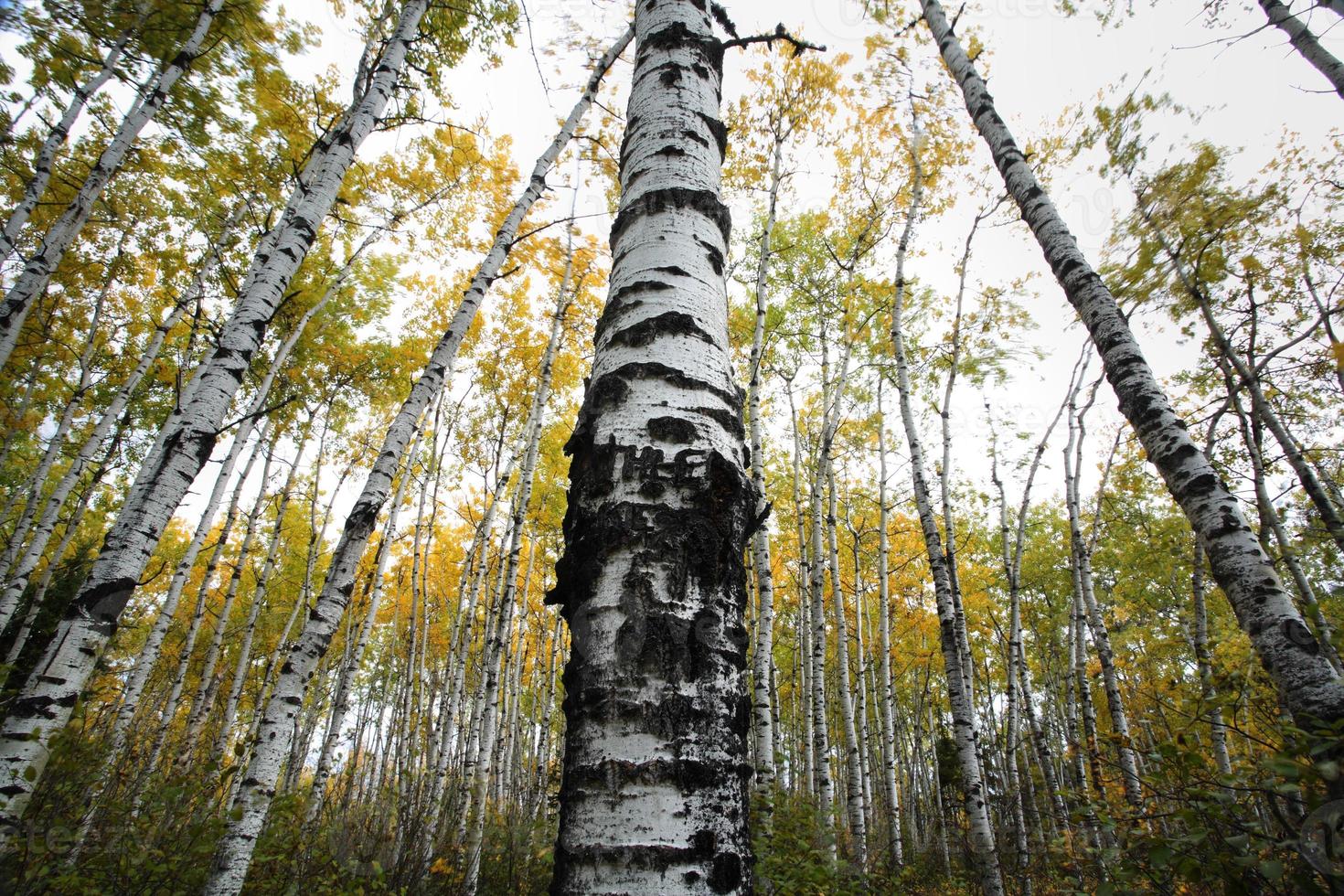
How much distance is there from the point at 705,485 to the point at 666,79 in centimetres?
152

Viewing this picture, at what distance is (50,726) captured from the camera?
248 cm

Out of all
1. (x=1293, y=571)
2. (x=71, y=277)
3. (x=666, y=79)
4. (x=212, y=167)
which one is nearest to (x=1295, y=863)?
(x=666, y=79)

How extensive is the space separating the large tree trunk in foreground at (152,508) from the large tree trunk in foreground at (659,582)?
Result: 2810mm

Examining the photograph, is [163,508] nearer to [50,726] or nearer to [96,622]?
[96,622]

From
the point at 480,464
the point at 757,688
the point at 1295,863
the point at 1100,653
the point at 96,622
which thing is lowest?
the point at 1295,863

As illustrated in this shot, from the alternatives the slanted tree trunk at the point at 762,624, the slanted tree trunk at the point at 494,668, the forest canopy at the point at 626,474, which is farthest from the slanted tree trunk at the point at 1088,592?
the slanted tree trunk at the point at 494,668

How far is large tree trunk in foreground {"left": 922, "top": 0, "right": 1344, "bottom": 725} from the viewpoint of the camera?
2201mm

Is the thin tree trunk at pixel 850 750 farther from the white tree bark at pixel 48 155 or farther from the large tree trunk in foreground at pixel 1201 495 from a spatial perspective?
the white tree bark at pixel 48 155

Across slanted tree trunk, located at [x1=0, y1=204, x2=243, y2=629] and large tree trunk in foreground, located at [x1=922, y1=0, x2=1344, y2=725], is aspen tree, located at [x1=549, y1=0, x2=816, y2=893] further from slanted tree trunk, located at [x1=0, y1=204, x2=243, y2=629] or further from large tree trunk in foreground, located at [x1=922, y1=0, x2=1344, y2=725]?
slanted tree trunk, located at [x1=0, y1=204, x2=243, y2=629]

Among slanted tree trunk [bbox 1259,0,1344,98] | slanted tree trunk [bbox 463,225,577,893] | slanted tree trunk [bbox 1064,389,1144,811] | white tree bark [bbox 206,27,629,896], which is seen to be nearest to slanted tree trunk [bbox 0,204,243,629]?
white tree bark [bbox 206,27,629,896]

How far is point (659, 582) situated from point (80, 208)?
690 centimetres

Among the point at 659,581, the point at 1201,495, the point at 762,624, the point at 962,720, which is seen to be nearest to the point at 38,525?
the point at 762,624

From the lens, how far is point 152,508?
2.85 m

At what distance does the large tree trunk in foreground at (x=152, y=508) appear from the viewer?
7.88 ft
